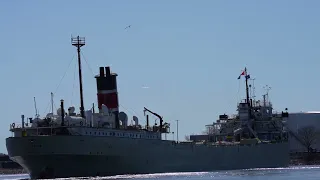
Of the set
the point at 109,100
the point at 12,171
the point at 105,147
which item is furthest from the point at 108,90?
the point at 12,171

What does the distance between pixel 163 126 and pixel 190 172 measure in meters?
6.13

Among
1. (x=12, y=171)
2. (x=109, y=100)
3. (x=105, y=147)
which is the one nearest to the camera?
(x=105, y=147)

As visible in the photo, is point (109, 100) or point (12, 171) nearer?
point (109, 100)

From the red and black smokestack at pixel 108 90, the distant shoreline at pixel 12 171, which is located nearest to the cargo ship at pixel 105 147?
the red and black smokestack at pixel 108 90

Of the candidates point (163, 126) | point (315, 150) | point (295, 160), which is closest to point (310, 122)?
point (315, 150)

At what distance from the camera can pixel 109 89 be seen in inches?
3300

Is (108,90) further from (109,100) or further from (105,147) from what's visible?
(105,147)

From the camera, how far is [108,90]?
83875 mm

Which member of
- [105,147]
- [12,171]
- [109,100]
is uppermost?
[109,100]

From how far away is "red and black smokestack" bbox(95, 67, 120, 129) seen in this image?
275ft

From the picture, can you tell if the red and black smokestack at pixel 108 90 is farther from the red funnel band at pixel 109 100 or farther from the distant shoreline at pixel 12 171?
the distant shoreline at pixel 12 171

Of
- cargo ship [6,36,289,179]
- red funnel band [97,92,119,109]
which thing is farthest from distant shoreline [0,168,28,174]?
red funnel band [97,92,119,109]

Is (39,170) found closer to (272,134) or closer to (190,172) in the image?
(190,172)

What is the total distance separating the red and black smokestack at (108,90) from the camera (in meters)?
83.8
